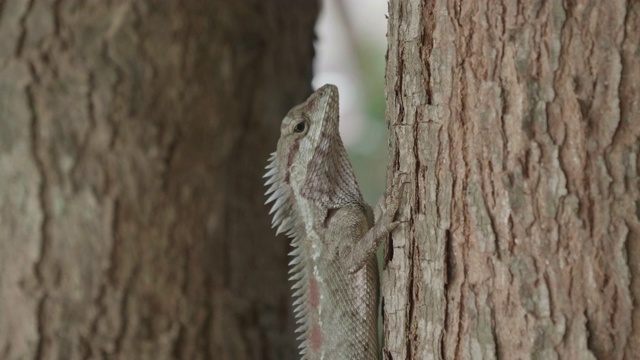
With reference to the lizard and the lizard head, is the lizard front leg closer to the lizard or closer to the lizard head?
the lizard

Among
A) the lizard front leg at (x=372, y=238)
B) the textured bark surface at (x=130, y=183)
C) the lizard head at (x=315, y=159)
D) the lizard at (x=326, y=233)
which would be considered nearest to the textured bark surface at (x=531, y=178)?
the lizard front leg at (x=372, y=238)

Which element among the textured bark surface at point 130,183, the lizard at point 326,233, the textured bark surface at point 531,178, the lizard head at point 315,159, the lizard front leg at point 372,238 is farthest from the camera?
the textured bark surface at point 130,183

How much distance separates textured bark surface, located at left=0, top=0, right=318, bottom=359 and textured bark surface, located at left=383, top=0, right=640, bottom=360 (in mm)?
1890

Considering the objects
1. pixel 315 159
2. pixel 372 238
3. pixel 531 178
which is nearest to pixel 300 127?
pixel 315 159

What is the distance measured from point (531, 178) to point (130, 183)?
233 cm

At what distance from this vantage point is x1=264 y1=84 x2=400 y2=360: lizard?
10.0 feet

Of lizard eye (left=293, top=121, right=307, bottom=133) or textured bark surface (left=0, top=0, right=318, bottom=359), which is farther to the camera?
textured bark surface (left=0, top=0, right=318, bottom=359)

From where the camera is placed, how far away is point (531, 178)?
197cm

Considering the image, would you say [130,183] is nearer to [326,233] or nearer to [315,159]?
[315,159]

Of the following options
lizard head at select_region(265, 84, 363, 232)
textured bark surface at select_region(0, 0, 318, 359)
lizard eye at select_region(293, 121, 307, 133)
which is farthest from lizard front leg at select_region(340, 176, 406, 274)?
textured bark surface at select_region(0, 0, 318, 359)

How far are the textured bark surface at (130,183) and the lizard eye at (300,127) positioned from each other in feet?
2.23

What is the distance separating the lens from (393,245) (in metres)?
2.49

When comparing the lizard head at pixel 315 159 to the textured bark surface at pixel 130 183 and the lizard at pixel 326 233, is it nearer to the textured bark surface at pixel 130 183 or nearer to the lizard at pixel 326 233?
the lizard at pixel 326 233

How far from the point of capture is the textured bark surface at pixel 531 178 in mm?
1892
